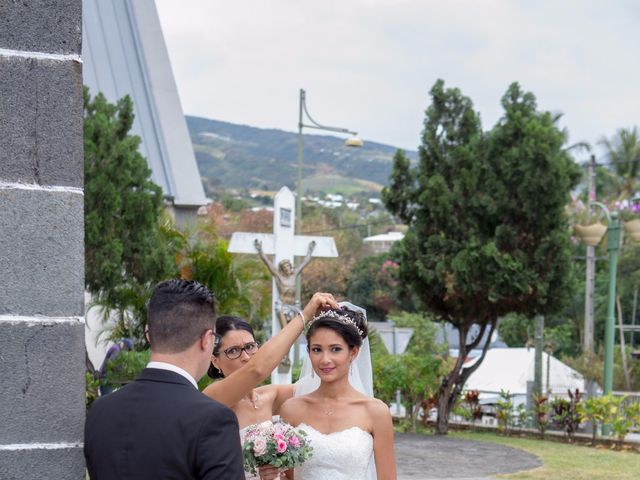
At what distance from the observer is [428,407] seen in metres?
22.5

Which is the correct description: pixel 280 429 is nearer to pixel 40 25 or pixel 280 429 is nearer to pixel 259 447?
pixel 259 447

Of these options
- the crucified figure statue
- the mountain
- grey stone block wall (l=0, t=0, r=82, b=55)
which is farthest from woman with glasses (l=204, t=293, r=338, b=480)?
the mountain

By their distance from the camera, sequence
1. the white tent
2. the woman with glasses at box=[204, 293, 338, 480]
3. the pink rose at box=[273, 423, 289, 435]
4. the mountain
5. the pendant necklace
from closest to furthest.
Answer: the woman with glasses at box=[204, 293, 338, 480] < the pink rose at box=[273, 423, 289, 435] < the pendant necklace < the white tent < the mountain

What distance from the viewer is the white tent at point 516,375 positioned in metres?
35.8

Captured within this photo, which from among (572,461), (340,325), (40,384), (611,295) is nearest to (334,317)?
(340,325)

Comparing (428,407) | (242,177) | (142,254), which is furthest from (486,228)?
(242,177)

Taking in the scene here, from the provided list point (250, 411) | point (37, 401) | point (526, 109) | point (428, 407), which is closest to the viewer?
point (37, 401)

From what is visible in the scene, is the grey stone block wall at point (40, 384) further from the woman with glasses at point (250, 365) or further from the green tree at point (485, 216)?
the green tree at point (485, 216)

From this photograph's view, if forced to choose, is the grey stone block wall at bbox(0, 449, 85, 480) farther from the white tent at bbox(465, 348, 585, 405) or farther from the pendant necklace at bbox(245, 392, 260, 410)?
the white tent at bbox(465, 348, 585, 405)

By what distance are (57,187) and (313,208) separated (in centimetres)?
8362

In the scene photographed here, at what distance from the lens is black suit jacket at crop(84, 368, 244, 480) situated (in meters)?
3.29

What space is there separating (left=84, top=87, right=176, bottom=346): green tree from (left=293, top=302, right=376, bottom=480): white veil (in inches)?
386

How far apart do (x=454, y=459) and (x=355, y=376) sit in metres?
11.1

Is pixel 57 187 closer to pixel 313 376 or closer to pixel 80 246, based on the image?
pixel 80 246
